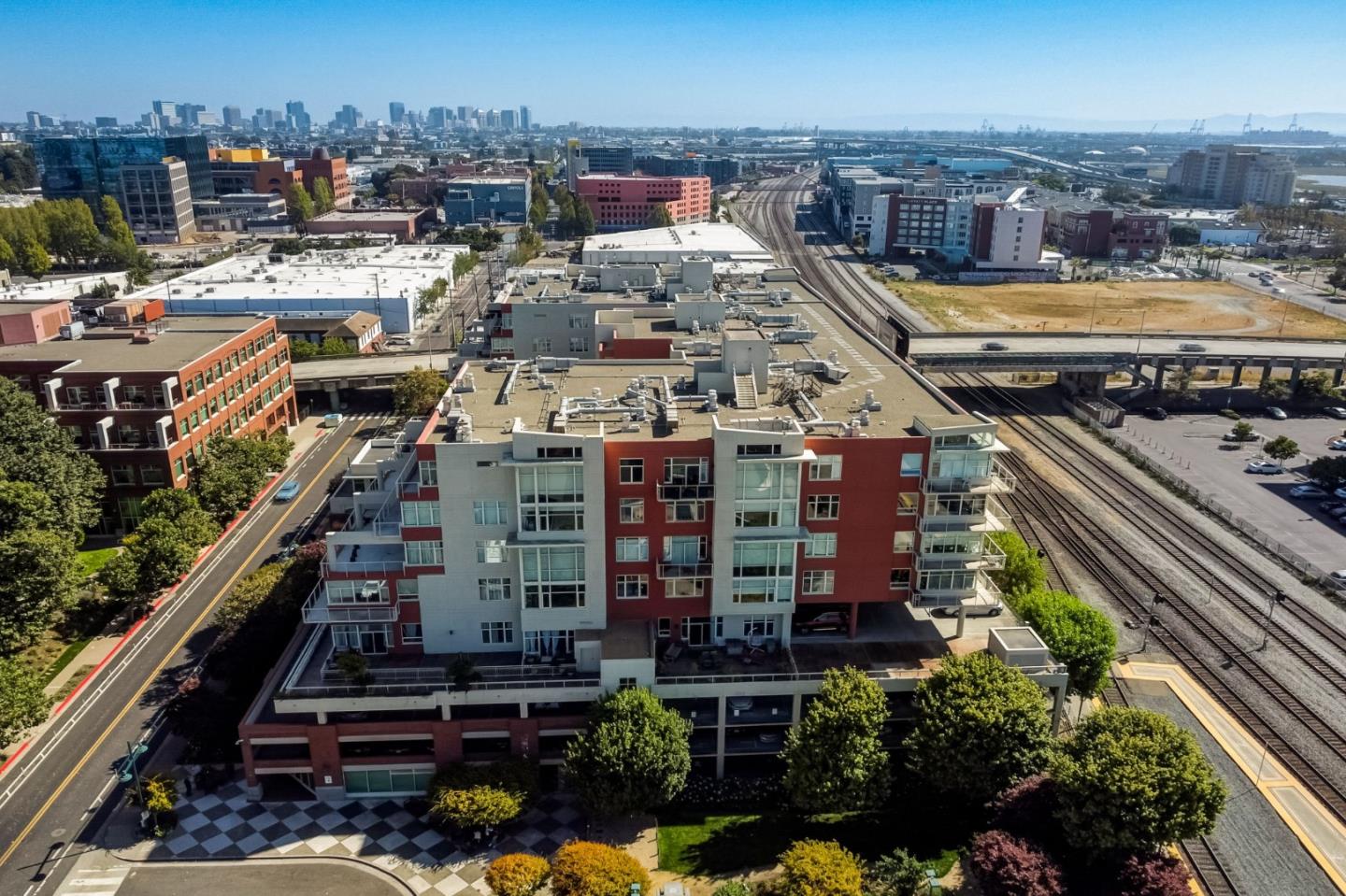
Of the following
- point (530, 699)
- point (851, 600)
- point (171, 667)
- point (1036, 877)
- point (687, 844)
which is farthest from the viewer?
point (171, 667)

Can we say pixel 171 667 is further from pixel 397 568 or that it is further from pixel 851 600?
pixel 851 600

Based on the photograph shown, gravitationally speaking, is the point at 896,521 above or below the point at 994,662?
above

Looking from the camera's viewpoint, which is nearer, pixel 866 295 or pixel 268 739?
pixel 268 739

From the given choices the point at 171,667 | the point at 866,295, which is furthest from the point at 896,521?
the point at 866,295

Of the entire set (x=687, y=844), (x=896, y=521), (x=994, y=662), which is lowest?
(x=687, y=844)

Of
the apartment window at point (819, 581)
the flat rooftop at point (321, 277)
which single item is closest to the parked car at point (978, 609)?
the apartment window at point (819, 581)

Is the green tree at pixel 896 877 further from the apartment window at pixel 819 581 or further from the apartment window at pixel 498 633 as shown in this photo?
the apartment window at pixel 498 633

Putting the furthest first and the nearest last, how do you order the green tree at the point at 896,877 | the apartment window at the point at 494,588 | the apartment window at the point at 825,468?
the apartment window at the point at 494,588 → the apartment window at the point at 825,468 → the green tree at the point at 896,877
